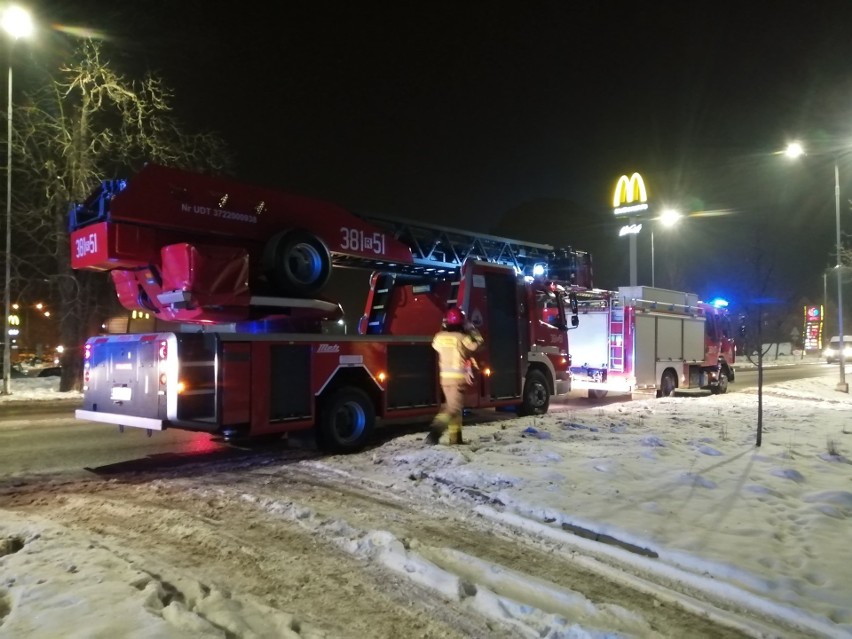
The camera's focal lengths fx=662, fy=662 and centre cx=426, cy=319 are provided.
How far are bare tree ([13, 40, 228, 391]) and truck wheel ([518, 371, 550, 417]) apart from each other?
1303cm

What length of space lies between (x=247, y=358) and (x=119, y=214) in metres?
2.12

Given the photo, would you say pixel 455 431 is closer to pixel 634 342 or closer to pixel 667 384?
pixel 634 342

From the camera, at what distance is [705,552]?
488cm

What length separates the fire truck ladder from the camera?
34.2ft

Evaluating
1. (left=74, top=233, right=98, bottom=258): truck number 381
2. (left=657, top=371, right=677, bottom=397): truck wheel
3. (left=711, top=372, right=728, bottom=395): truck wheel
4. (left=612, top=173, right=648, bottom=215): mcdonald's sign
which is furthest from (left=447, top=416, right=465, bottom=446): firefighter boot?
(left=612, top=173, right=648, bottom=215): mcdonald's sign

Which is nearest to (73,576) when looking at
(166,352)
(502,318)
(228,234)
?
(166,352)

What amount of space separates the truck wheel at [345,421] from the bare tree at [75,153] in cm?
1375

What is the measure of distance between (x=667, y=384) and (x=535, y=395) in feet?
24.3

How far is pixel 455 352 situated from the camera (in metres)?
8.82

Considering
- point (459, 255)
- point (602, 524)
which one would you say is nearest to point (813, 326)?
point (459, 255)

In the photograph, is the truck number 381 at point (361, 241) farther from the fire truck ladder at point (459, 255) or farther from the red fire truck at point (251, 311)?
the fire truck ladder at point (459, 255)

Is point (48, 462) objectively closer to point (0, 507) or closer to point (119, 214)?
point (0, 507)

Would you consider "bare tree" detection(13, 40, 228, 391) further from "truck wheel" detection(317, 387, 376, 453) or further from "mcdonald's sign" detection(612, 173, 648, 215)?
"mcdonald's sign" detection(612, 173, 648, 215)

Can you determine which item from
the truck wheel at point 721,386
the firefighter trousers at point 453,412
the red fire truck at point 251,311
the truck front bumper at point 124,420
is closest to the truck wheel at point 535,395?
the red fire truck at point 251,311
